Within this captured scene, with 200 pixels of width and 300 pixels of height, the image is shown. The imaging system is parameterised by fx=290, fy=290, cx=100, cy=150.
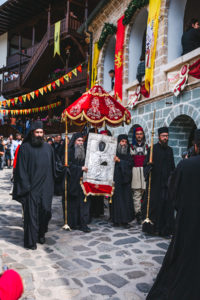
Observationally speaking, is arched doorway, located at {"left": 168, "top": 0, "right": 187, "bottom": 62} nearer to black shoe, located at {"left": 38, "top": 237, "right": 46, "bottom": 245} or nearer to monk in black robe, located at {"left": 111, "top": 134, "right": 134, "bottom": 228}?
monk in black robe, located at {"left": 111, "top": 134, "right": 134, "bottom": 228}

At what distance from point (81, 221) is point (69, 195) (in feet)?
2.02

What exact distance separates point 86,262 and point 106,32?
32.0 feet

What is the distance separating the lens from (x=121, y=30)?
34.9 feet

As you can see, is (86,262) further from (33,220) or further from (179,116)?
(179,116)

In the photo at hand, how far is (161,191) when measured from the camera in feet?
19.5

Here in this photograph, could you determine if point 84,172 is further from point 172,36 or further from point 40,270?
point 172,36

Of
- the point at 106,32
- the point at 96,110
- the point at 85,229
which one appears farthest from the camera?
the point at 106,32

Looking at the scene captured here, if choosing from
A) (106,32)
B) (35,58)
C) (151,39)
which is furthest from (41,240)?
(35,58)

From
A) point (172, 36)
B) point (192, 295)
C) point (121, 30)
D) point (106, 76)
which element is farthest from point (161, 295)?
point (106, 76)

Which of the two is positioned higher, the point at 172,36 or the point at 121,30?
the point at 121,30

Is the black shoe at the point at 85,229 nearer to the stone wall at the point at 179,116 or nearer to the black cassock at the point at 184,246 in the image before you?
the stone wall at the point at 179,116

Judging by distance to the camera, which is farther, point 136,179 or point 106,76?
point 106,76

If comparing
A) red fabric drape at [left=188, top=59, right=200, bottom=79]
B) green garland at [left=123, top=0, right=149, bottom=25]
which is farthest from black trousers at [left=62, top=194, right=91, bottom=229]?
green garland at [left=123, top=0, right=149, bottom=25]

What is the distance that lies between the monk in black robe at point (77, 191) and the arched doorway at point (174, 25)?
150 inches
